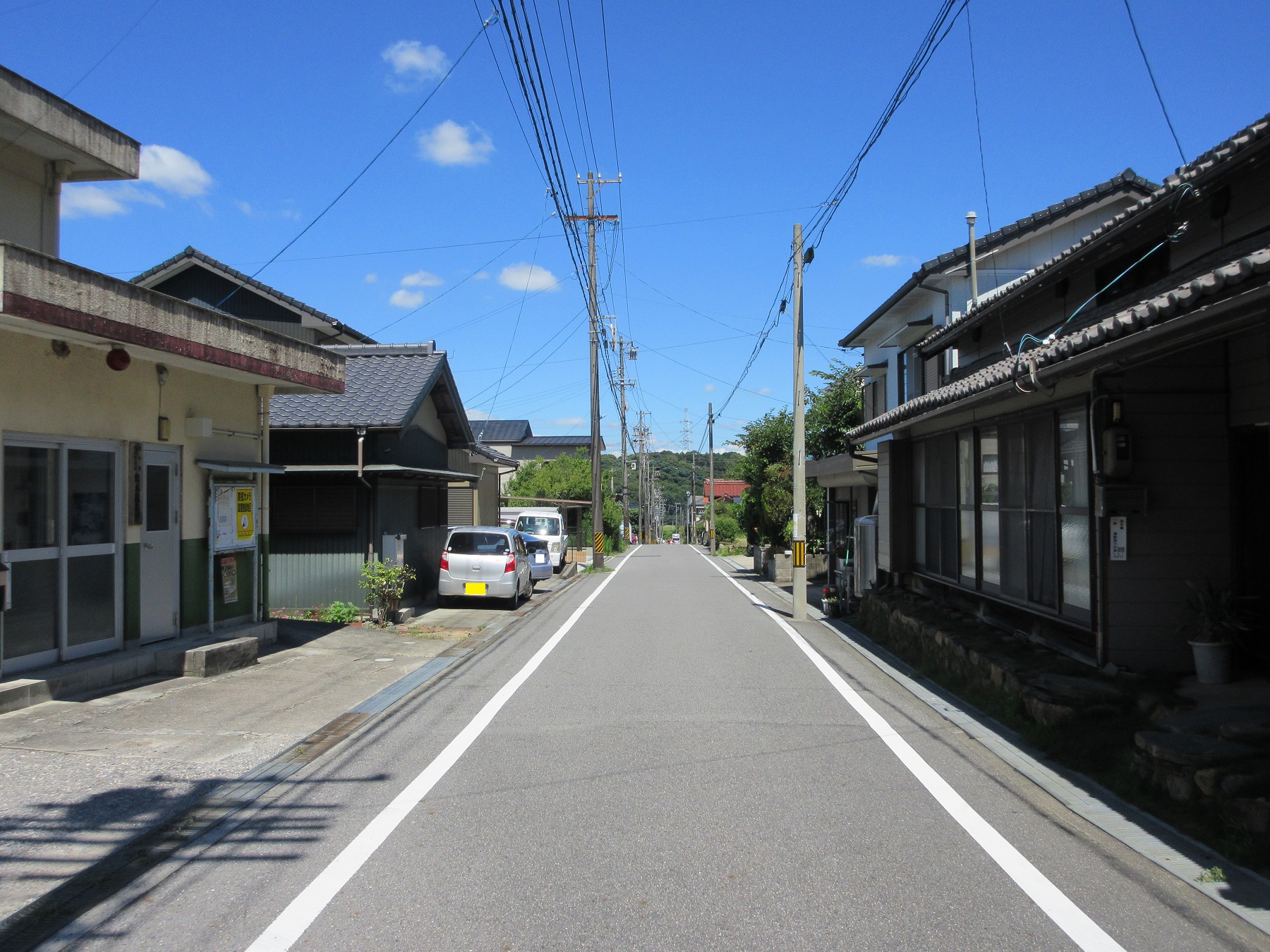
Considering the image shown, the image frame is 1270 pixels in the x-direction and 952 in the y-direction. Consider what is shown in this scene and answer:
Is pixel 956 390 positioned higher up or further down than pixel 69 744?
higher up

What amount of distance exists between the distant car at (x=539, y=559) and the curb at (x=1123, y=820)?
54.4 feet

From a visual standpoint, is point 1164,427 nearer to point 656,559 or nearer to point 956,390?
point 956,390

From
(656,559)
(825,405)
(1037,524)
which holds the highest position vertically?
(825,405)

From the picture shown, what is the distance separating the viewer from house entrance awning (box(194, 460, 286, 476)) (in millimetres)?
10828

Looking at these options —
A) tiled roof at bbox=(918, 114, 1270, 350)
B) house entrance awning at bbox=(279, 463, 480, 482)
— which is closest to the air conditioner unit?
tiled roof at bbox=(918, 114, 1270, 350)

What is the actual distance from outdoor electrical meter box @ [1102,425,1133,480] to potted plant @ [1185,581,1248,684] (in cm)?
110

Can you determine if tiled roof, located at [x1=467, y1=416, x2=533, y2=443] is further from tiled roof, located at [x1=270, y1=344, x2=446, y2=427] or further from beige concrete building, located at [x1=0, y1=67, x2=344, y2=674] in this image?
beige concrete building, located at [x1=0, y1=67, x2=344, y2=674]

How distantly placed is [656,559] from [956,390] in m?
33.3

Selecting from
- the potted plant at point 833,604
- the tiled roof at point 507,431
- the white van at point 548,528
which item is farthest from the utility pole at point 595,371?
the tiled roof at point 507,431

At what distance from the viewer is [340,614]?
1476 cm

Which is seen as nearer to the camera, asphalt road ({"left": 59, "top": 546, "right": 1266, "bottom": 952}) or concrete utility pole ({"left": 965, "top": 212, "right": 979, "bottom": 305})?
asphalt road ({"left": 59, "top": 546, "right": 1266, "bottom": 952})

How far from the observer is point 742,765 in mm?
6551

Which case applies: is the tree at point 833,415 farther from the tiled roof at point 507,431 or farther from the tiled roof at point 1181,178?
the tiled roof at point 507,431

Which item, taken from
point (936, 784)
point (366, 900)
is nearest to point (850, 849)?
point (936, 784)
